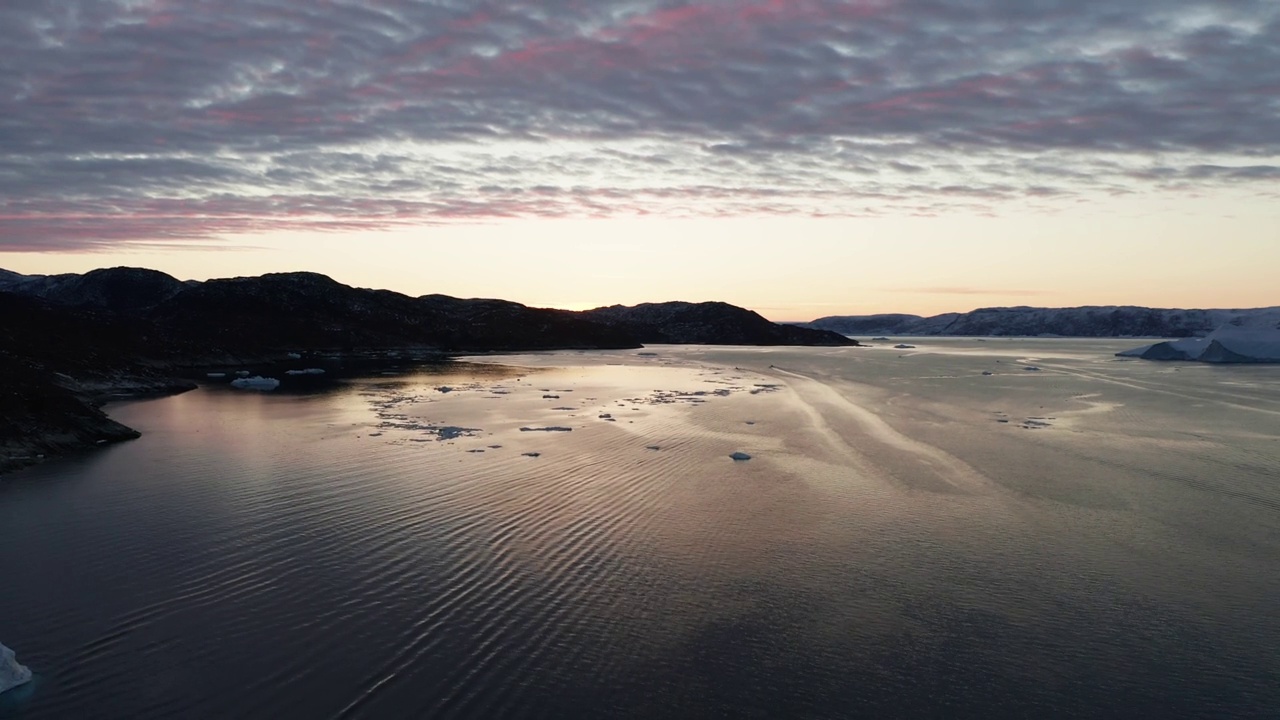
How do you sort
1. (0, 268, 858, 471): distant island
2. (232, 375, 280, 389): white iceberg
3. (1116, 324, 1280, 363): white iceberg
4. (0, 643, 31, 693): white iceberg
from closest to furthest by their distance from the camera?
1. (0, 643, 31, 693): white iceberg
2. (0, 268, 858, 471): distant island
3. (232, 375, 280, 389): white iceberg
4. (1116, 324, 1280, 363): white iceberg

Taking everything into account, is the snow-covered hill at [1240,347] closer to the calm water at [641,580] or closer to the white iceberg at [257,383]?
the calm water at [641,580]

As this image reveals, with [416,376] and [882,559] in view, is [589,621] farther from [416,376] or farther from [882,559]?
[416,376]

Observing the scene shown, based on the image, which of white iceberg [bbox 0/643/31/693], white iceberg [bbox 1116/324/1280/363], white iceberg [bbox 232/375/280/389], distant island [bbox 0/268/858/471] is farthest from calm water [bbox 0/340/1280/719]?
white iceberg [bbox 1116/324/1280/363]

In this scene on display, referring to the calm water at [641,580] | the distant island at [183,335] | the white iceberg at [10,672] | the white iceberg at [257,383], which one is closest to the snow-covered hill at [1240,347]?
the calm water at [641,580]

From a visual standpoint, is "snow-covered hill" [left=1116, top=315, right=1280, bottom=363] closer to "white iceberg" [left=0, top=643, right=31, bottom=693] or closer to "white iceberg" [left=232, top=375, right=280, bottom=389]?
"white iceberg" [left=232, top=375, right=280, bottom=389]

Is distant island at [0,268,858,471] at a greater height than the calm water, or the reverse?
distant island at [0,268,858,471]

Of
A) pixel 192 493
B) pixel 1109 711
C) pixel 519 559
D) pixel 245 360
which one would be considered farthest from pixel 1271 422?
pixel 245 360
